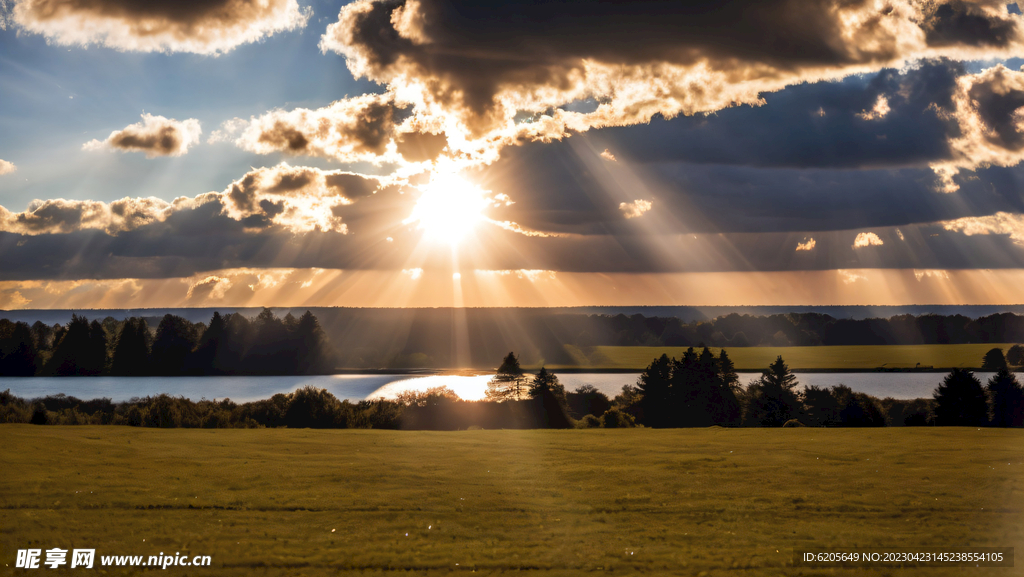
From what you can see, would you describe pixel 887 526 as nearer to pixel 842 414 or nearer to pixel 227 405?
pixel 842 414

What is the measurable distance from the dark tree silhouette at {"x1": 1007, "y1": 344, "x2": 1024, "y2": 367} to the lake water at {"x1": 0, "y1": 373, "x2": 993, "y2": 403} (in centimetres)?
735

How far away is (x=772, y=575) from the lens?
49.1ft

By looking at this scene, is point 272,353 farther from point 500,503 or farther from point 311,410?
point 500,503

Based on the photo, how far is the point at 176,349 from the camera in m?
168

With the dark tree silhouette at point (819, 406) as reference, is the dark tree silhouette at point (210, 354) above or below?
Answer: above

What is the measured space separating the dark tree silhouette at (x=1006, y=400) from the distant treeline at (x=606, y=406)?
0.37ft

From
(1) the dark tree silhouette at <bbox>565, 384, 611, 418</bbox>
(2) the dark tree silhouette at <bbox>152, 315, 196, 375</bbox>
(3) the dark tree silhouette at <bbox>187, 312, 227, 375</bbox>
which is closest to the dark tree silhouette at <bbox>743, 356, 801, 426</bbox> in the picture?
(1) the dark tree silhouette at <bbox>565, 384, 611, 418</bbox>

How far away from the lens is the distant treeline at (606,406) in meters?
65.6

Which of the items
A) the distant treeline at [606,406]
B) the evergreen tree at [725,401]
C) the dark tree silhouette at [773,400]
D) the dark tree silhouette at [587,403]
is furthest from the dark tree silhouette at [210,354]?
the dark tree silhouette at [773,400]

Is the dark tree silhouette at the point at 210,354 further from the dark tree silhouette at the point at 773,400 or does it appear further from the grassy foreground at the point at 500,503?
the grassy foreground at the point at 500,503

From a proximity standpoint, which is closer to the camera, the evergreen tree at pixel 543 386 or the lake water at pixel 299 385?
the evergreen tree at pixel 543 386

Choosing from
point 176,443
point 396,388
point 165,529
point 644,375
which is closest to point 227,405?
point 176,443

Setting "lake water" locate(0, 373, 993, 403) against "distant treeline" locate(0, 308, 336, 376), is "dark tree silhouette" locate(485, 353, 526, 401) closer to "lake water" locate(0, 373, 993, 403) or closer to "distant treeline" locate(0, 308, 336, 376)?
"lake water" locate(0, 373, 993, 403)

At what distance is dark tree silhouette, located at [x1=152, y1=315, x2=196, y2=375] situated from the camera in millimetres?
165875
